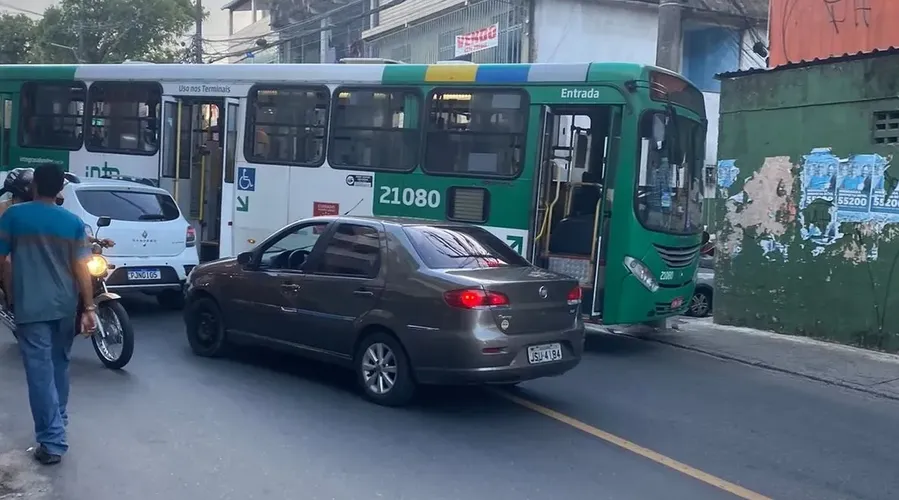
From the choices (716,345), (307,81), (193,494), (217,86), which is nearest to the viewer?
(193,494)

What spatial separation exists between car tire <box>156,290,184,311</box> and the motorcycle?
11.9ft

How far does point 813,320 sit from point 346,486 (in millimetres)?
8404

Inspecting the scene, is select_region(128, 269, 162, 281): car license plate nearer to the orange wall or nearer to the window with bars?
the window with bars

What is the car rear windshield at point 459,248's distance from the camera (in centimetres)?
760

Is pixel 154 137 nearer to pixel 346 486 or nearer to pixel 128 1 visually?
pixel 346 486

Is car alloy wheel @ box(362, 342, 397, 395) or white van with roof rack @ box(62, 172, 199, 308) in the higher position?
white van with roof rack @ box(62, 172, 199, 308)

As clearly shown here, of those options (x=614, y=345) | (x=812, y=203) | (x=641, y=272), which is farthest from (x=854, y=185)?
(x=614, y=345)

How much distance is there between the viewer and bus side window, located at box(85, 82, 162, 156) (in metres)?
14.5

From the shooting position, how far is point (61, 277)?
5965 mm

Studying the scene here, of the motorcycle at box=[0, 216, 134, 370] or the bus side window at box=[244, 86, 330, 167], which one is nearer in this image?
the motorcycle at box=[0, 216, 134, 370]

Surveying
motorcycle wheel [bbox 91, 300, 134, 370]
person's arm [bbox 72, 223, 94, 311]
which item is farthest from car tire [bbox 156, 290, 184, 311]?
person's arm [bbox 72, 223, 94, 311]

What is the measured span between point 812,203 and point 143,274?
8.48 metres

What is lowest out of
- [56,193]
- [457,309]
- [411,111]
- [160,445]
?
[160,445]

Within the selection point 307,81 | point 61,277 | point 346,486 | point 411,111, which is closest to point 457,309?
point 346,486
